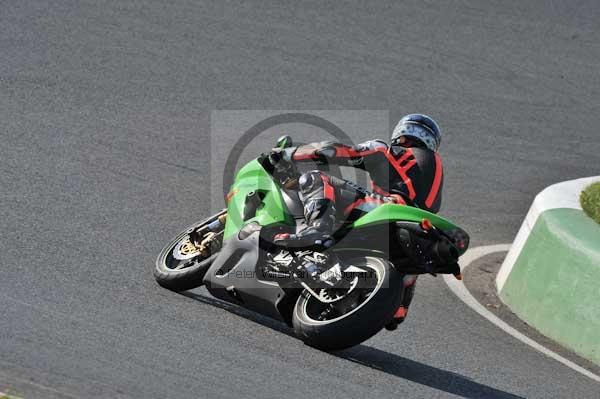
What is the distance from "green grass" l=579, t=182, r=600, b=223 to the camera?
10531 millimetres

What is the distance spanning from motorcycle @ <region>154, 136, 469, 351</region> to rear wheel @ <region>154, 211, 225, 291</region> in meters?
0.01

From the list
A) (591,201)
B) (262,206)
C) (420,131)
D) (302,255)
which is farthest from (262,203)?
(591,201)

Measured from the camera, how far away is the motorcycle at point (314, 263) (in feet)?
24.2

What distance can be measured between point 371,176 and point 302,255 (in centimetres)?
82

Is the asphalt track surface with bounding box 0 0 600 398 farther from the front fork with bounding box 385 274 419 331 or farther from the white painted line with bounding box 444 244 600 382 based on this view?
the front fork with bounding box 385 274 419 331

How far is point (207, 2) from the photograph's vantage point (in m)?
17.3

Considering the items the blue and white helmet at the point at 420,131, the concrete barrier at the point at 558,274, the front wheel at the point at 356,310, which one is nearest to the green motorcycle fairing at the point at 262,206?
the front wheel at the point at 356,310

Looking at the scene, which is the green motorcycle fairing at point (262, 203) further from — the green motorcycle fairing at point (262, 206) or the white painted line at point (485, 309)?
the white painted line at point (485, 309)

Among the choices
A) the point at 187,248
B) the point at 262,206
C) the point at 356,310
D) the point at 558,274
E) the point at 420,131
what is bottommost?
the point at 558,274

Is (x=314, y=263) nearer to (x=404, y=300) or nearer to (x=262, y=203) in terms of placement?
(x=404, y=300)

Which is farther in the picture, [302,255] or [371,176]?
[371,176]

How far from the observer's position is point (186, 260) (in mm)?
8859

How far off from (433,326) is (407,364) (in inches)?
54.6

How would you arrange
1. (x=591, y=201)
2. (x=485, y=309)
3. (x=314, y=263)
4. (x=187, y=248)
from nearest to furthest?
(x=314, y=263)
(x=187, y=248)
(x=485, y=309)
(x=591, y=201)
